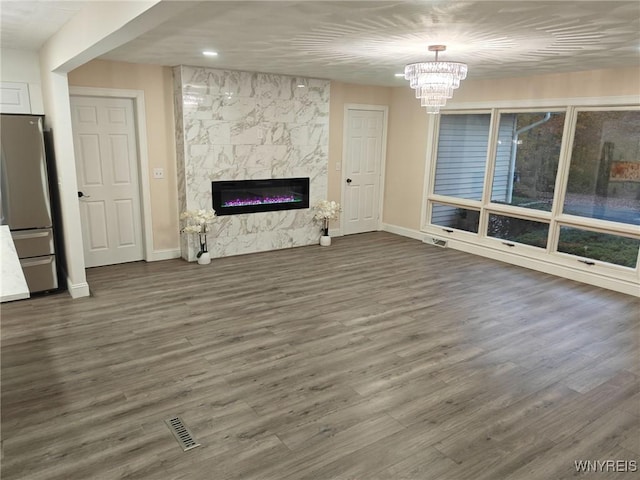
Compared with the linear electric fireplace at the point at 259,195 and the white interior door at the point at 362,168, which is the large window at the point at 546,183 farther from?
the linear electric fireplace at the point at 259,195

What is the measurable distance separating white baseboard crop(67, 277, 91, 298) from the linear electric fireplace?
6.44 feet

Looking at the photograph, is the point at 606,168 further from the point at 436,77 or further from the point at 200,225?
the point at 200,225

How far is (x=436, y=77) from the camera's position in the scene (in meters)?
3.98

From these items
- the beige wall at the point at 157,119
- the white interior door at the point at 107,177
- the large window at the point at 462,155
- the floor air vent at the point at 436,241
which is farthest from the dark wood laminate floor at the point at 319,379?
the large window at the point at 462,155

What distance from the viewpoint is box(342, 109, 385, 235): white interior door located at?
24.5 feet

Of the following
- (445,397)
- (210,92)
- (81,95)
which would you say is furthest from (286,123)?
(445,397)

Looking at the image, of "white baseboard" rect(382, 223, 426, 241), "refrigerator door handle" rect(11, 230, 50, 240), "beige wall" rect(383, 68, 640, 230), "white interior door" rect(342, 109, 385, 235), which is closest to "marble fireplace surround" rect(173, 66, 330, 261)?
"white interior door" rect(342, 109, 385, 235)

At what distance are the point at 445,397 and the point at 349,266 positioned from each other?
304 centimetres

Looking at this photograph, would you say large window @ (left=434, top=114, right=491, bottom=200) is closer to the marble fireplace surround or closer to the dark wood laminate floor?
the marble fireplace surround

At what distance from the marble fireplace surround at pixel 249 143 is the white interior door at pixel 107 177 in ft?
1.97

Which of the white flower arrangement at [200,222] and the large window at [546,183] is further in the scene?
the white flower arrangement at [200,222]

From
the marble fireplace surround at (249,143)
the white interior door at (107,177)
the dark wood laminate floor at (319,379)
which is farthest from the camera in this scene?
the marble fireplace surround at (249,143)

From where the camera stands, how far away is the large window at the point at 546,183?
5.19 metres

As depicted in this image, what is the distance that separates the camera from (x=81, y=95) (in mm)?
5215
